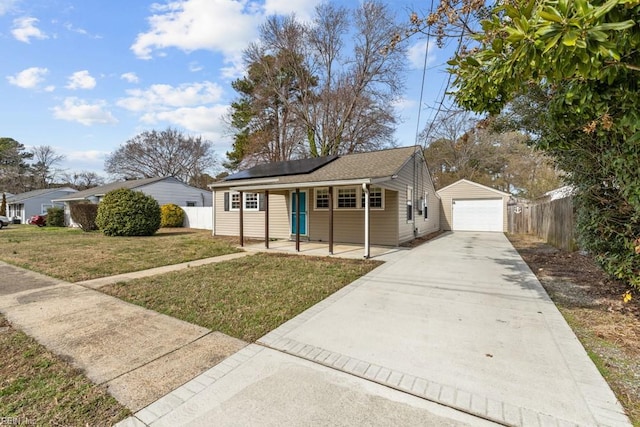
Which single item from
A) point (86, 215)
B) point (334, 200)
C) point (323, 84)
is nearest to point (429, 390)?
point (334, 200)

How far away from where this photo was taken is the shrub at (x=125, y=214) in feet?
44.8

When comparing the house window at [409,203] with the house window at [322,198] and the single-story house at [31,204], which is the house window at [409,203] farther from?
the single-story house at [31,204]

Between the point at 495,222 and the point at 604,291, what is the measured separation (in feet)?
44.5

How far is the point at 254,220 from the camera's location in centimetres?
1327

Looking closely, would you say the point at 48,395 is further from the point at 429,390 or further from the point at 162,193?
the point at 162,193

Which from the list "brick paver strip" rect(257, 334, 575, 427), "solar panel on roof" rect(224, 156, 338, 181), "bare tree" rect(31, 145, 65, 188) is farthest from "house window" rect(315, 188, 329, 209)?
"bare tree" rect(31, 145, 65, 188)

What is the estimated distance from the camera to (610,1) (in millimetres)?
1538

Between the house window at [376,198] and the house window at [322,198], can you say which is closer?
the house window at [376,198]

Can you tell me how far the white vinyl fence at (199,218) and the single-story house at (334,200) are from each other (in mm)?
4545

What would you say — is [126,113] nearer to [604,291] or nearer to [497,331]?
[497,331]

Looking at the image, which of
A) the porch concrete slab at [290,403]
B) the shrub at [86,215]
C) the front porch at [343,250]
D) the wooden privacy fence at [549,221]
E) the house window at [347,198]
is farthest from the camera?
the shrub at [86,215]

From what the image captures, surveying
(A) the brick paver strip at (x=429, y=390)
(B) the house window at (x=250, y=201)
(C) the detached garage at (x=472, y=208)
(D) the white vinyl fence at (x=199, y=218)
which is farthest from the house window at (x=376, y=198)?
(D) the white vinyl fence at (x=199, y=218)

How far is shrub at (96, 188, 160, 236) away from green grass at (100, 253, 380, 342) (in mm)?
9217

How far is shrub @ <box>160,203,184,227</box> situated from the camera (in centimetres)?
1928
